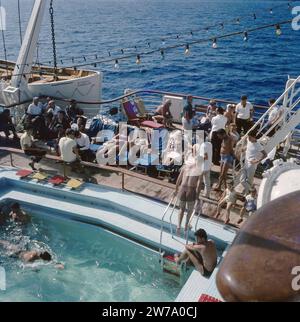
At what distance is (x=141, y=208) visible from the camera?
10.1 meters

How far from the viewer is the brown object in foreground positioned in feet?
11.7

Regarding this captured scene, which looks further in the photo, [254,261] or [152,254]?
[152,254]

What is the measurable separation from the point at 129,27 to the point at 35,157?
230 feet

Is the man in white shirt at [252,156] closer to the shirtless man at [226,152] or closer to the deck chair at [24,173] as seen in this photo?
the shirtless man at [226,152]

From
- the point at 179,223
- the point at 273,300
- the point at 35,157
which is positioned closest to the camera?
the point at 273,300

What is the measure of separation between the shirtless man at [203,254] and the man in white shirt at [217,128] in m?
4.01

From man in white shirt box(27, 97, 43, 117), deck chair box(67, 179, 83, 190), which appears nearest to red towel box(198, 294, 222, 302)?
deck chair box(67, 179, 83, 190)

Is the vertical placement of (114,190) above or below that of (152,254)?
above

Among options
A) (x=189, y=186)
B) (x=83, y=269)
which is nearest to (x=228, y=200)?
(x=189, y=186)

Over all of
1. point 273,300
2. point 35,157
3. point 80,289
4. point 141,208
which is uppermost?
→ point 273,300

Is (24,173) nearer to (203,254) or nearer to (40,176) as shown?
(40,176)

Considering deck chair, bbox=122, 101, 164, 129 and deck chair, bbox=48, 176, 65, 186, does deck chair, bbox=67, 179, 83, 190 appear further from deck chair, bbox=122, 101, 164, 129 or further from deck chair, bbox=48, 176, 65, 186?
deck chair, bbox=122, 101, 164, 129
